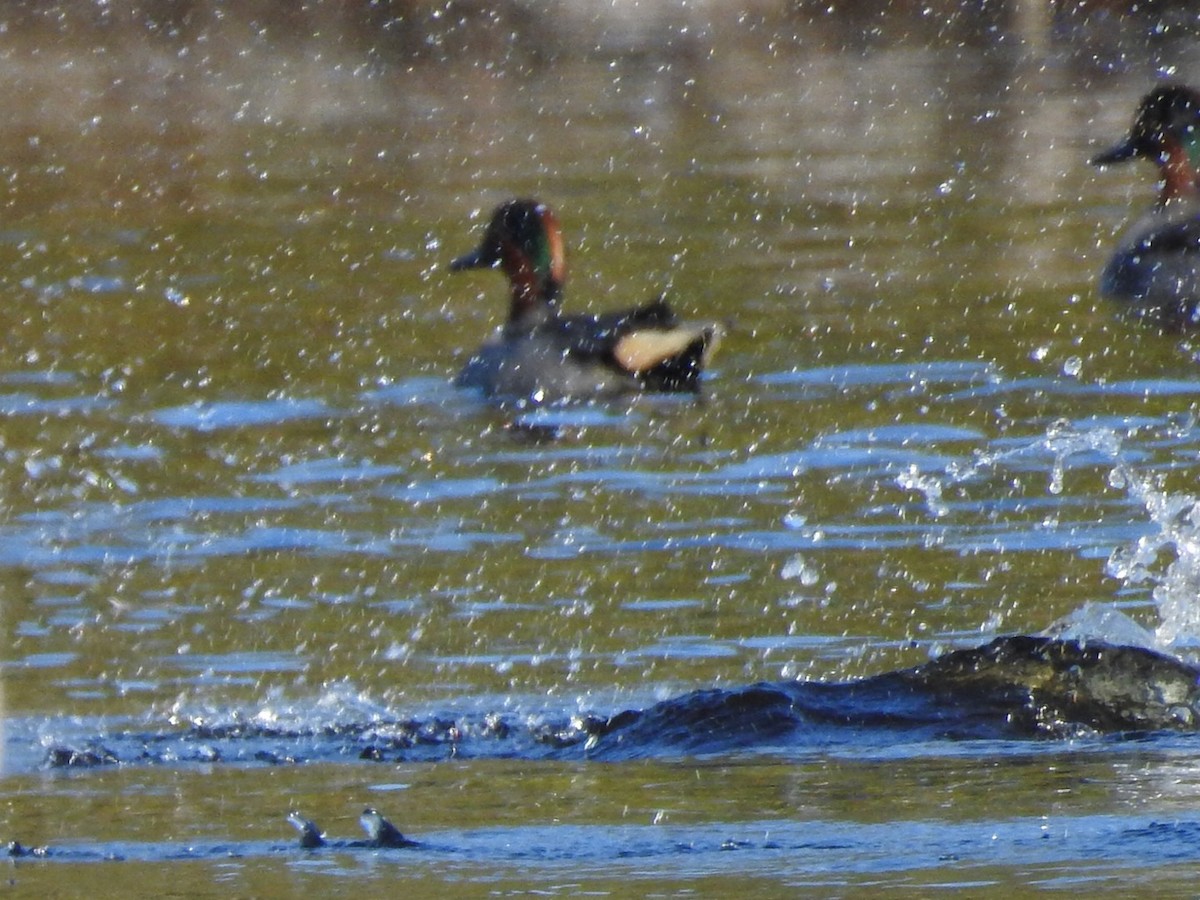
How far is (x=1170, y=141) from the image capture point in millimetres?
15430

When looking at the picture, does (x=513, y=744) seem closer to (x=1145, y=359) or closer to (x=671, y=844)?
(x=671, y=844)

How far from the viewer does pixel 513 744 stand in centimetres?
608

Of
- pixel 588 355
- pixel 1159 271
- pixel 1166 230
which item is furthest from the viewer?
pixel 1166 230

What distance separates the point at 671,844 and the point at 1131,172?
14.2 metres

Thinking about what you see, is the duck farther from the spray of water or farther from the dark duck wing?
the spray of water

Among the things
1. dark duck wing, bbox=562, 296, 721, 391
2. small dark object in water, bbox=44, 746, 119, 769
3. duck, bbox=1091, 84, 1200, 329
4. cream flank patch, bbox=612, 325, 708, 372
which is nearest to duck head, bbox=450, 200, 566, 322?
dark duck wing, bbox=562, 296, 721, 391

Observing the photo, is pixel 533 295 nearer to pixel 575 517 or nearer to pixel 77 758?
pixel 575 517

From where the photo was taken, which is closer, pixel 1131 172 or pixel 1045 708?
pixel 1045 708

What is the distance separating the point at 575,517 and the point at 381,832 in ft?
12.4

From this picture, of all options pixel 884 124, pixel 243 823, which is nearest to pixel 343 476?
pixel 243 823

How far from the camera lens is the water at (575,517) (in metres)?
5.23

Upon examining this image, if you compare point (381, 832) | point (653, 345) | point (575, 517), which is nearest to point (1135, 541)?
point (575, 517)

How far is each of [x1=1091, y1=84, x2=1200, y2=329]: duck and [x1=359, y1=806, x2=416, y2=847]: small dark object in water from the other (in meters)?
8.10

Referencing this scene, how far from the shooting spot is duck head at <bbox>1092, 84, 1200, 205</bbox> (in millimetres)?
15352
